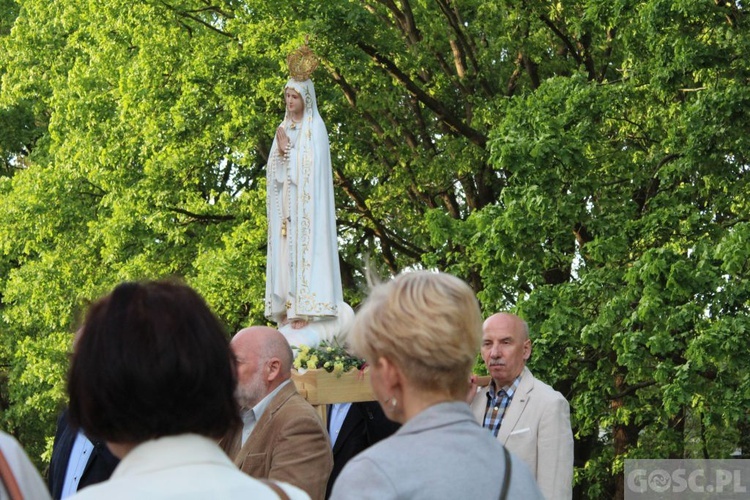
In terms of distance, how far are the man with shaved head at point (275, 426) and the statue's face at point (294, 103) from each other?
14.4 feet

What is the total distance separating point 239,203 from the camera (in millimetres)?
19891

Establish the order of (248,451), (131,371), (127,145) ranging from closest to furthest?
(131,371) → (248,451) → (127,145)

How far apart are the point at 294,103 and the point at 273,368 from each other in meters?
4.59

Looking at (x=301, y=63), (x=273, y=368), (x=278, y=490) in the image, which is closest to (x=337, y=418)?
(x=273, y=368)

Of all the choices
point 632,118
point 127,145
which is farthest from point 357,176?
point 632,118

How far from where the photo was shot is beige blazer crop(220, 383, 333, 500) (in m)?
4.70

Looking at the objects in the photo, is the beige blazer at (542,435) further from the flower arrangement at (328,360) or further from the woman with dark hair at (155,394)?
the woman with dark hair at (155,394)

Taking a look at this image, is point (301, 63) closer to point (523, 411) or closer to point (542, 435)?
point (523, 411)

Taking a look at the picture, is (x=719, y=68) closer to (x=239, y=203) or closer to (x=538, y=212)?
(x=538, y=212)

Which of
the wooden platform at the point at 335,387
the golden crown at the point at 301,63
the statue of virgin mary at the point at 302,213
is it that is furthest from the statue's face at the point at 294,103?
the wooden platform at the point at 335,387

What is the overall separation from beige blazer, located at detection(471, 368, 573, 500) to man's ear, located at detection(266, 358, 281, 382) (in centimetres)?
124

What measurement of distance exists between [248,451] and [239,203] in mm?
15289

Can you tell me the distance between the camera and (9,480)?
91.4 inches

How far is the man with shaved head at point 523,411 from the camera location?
5.61 metres
